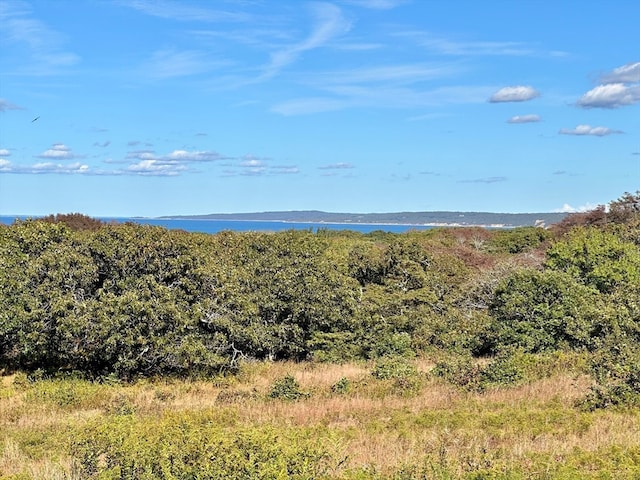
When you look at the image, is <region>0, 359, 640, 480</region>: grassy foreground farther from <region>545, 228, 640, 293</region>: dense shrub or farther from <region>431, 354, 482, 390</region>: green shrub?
<region>545, 228, 640, 293</region>: dense shrub

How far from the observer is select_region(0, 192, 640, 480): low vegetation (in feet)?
22.0

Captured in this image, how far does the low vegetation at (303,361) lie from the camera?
22.0 feet

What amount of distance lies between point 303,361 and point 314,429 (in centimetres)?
1085

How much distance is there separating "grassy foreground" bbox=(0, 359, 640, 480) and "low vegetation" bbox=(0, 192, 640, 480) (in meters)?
0.04

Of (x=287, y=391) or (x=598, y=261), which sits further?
(x=598, y=261)

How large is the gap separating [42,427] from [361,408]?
573 centimetres

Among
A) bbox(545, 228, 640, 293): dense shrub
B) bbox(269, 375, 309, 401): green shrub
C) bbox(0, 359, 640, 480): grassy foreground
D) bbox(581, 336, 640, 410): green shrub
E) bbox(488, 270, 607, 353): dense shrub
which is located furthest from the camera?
bbox(545, 228, 640, 293): dense shrub

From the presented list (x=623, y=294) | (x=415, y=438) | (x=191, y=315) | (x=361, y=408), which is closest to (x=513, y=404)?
(x=361, y=408)

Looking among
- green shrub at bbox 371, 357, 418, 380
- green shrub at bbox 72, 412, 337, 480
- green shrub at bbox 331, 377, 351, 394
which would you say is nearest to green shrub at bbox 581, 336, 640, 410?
green shrub at bbox 371, 357, 418, 380

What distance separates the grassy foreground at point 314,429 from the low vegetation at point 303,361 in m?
0.04

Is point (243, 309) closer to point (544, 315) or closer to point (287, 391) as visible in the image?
point (287, 391)

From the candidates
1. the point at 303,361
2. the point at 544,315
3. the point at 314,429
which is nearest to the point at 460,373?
the point at 544,315

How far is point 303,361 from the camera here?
64.1ft

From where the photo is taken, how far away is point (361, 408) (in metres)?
Answer: 11.8
